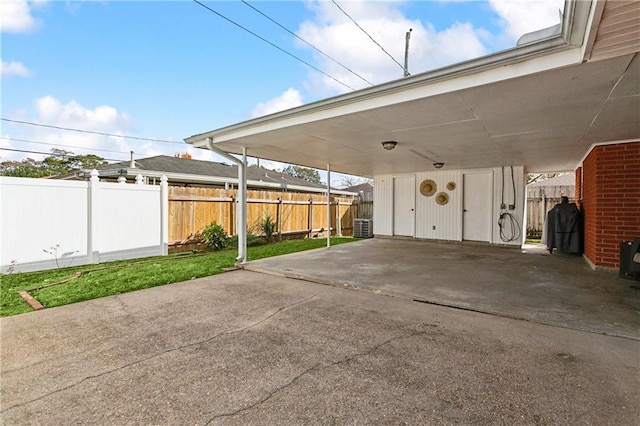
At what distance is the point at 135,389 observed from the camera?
184cm

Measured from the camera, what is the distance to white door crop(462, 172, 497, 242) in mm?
8633

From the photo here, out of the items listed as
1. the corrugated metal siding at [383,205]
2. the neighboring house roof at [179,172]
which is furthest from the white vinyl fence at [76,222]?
the corrugated metal siding at [383,205]

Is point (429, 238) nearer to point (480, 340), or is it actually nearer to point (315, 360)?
point (480, 340)

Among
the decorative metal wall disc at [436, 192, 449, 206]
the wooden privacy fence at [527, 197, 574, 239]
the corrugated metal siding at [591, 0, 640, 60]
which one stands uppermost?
the corrugated metal siding at [591, 0, 640, 60]

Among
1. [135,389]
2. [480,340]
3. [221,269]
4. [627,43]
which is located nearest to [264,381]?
[135,389]

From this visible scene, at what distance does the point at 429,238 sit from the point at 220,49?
821cm

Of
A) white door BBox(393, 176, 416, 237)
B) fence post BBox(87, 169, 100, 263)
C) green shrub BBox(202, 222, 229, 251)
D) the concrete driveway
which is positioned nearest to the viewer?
the concrete driveway

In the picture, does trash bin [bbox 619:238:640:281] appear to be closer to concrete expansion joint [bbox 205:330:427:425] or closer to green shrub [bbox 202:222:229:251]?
concrete expansion joint [bbox 205:330:427:425]

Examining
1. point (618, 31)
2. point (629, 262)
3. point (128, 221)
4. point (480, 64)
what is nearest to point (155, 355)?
point (480, 64)

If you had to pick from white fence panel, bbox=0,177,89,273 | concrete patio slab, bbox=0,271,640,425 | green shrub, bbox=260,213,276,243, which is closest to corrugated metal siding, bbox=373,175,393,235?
green shrub, bbox=260,213,276,243

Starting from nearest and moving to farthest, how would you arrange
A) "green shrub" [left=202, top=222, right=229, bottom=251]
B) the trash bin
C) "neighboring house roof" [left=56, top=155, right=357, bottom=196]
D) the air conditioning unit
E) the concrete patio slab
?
the concrete patio slab
the trash bin
"green shrub" [left=202, top=222, right=229, bottom=251]
"neighboring house roof" [left=56, top=155, right=357, bottom=196]
the air conditioning unit

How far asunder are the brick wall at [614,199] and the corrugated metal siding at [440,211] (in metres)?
3.77

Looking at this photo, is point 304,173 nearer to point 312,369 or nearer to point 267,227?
point 267,227

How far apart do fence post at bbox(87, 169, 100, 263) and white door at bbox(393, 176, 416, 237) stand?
8.26 m
